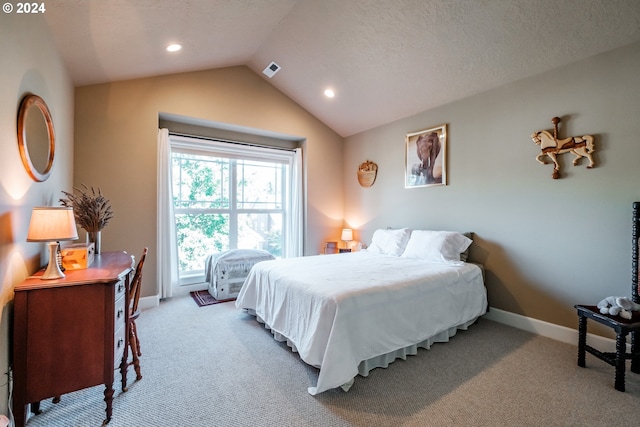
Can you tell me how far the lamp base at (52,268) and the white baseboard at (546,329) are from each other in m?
3.91

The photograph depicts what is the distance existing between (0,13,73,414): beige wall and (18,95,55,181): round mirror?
0.05 metres

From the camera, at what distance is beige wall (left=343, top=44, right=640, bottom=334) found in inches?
93.4

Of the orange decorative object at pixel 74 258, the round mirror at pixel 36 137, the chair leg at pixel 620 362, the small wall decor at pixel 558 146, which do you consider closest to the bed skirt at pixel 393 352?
the chair leg at pixel 620 362

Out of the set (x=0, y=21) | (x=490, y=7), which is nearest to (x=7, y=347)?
(x=0, y=21)

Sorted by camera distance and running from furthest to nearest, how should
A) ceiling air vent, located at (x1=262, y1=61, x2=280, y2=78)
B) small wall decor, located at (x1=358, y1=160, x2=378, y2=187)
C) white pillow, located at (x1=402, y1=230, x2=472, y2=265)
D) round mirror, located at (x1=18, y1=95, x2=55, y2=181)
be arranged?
1. small wall decor, located at (x1=358, y1=160, x2=378, y2=187)
2. ceiling air vent, located at (x1=262, y1=61, x2=280, y2=78)
3. white pillow, located at (x1=402, y1=230, x2=472, y2=265)
4. round mirror, located at (x1=18, y1=95, x2=55, y2=181)

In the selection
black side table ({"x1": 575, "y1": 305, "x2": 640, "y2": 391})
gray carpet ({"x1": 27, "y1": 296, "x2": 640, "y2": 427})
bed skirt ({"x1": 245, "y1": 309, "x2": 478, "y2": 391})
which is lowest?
gray carpet ({"x1": 27, "y1": 296, "x2": 640, "y2": 427})

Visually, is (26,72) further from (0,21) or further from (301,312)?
(301,312)

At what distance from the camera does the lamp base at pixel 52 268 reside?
62.0 inches

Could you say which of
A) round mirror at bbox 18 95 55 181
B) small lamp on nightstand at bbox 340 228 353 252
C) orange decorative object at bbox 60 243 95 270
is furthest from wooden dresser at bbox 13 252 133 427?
small lamp on nightstand at bbox 340 228 353 252

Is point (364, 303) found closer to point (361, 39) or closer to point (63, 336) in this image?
point (63, 336)

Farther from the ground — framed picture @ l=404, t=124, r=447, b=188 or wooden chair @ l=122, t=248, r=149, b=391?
framed picture @ l=404, t=124, r=447, b=188

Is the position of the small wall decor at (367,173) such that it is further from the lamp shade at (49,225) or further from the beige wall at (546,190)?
the lamp shade at (49,225)

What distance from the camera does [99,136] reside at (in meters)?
3.25

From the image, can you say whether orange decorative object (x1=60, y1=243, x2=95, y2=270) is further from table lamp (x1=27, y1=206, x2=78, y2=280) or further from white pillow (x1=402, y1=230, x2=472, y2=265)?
white pillow (x1=402, y1=230, x2=472, y2=265)
